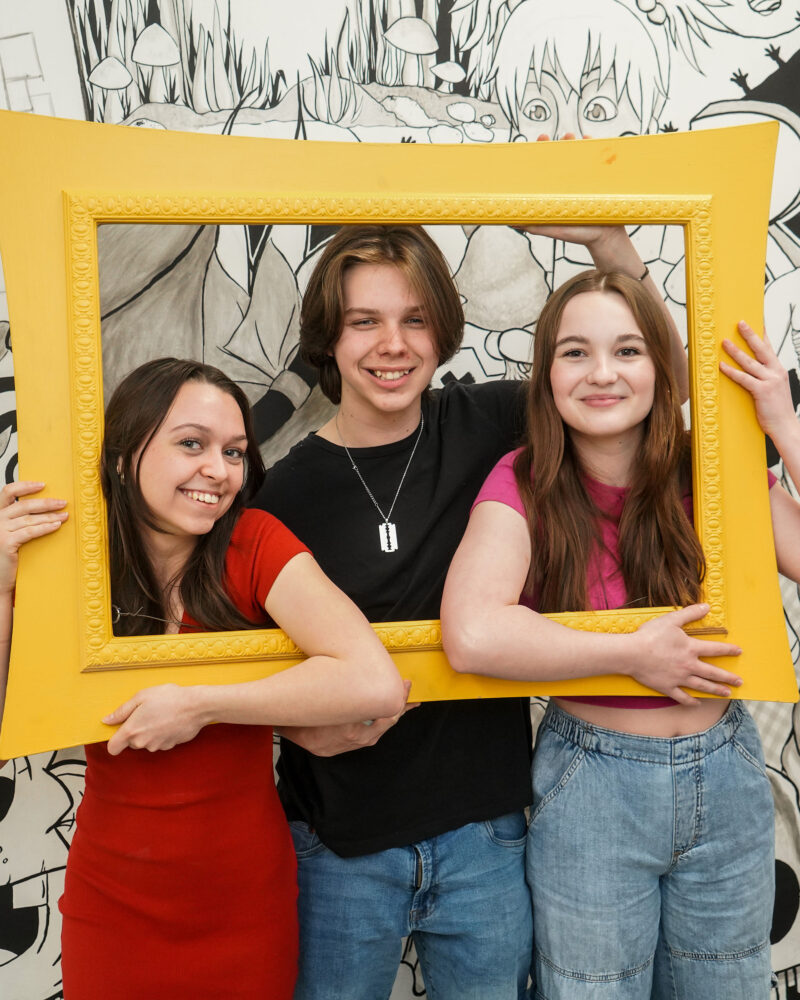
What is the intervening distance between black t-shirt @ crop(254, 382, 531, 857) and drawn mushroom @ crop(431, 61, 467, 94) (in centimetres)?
78

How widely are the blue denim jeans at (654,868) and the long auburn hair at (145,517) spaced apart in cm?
68

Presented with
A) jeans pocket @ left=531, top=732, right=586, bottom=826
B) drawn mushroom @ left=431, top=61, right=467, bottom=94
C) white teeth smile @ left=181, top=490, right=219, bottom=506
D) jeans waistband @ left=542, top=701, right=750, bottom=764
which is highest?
drawn mushroom @ left=431, top=61, right=467, bottom=94

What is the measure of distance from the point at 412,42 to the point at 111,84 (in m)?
0.66

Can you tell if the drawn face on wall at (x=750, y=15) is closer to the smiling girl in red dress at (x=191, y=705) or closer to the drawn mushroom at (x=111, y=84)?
the drawn mushroom at (x=111, y=84)

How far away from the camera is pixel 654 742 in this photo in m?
1.40

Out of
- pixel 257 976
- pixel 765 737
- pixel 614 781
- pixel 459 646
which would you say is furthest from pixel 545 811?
pixel 765 737

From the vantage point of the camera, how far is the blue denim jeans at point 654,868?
138cm

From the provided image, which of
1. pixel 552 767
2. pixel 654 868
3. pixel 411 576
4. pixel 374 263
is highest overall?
pixel 374 263

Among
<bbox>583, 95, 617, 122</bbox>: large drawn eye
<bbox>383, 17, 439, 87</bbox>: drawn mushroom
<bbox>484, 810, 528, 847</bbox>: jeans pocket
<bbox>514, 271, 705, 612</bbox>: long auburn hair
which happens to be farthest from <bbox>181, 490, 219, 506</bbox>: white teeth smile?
<bbox>583, 95, 617, 122</bbox>: large drawn eye

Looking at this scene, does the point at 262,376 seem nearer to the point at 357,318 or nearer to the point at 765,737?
the point at 357,318

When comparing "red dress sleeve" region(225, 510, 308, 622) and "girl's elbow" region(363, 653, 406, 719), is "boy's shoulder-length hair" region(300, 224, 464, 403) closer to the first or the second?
"red dress sleeve" region(225, 510, 308, 622)

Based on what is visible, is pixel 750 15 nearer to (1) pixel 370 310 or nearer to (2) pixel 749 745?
(1) pixel 370 310

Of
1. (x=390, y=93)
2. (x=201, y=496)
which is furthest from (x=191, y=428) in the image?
(x=390, y=93)

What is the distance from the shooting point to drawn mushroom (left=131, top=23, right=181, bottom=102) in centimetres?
173
